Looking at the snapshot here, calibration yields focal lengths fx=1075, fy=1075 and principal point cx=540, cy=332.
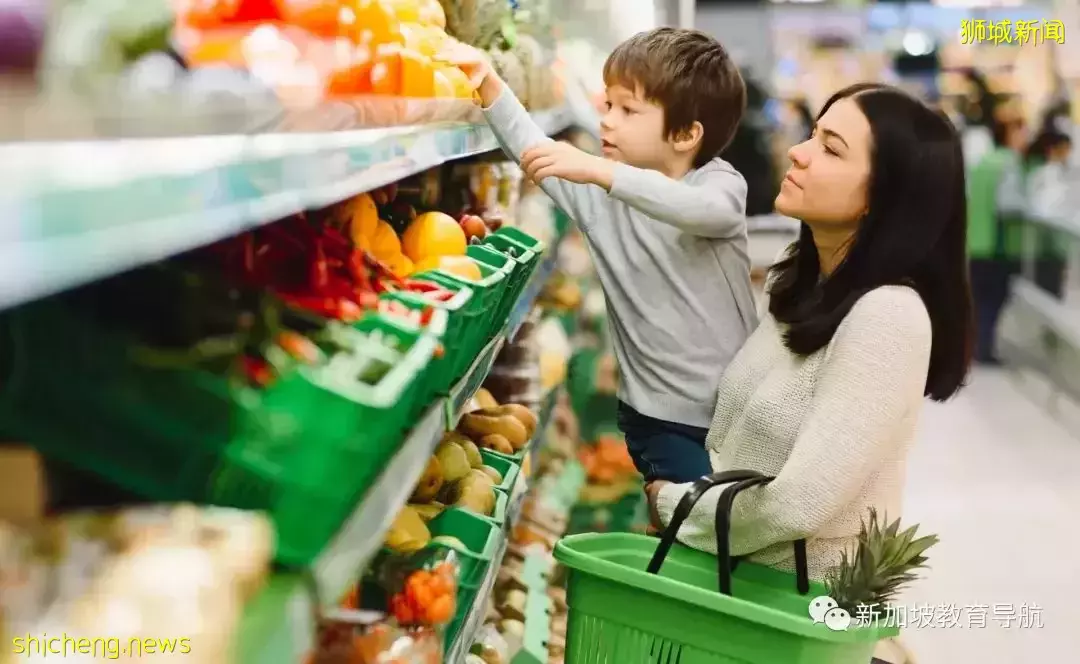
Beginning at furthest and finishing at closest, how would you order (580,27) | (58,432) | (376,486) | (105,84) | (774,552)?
1. (580,27)
2. (774,552)
3. (376,486)
4. (58,432)
5. (105,84)

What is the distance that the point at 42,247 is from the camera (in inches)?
21.6

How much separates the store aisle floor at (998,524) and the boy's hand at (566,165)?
124 centimetres

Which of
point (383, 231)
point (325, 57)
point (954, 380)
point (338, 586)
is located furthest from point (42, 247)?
point (954, 380)

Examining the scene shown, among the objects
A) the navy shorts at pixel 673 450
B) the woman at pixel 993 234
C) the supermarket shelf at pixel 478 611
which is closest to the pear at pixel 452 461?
the supermarket shelf at pixel 478 611

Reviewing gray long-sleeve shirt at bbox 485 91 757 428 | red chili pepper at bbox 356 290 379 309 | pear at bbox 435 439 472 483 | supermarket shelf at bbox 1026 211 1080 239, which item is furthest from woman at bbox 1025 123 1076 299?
red chili pepper at bbox 356 290 379 309

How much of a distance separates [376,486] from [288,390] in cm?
19

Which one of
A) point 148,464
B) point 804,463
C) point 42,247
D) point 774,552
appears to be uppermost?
point 42,247

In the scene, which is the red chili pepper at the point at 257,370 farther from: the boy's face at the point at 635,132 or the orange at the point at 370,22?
the boy's face at the point at 635,132

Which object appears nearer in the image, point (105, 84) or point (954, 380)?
point (105, 84)

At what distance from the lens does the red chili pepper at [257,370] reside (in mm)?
974

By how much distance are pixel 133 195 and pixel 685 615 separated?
4.07 ft

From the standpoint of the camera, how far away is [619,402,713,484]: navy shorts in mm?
2326

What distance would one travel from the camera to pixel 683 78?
2.24 meters

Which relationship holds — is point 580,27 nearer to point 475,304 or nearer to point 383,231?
point 383,231
